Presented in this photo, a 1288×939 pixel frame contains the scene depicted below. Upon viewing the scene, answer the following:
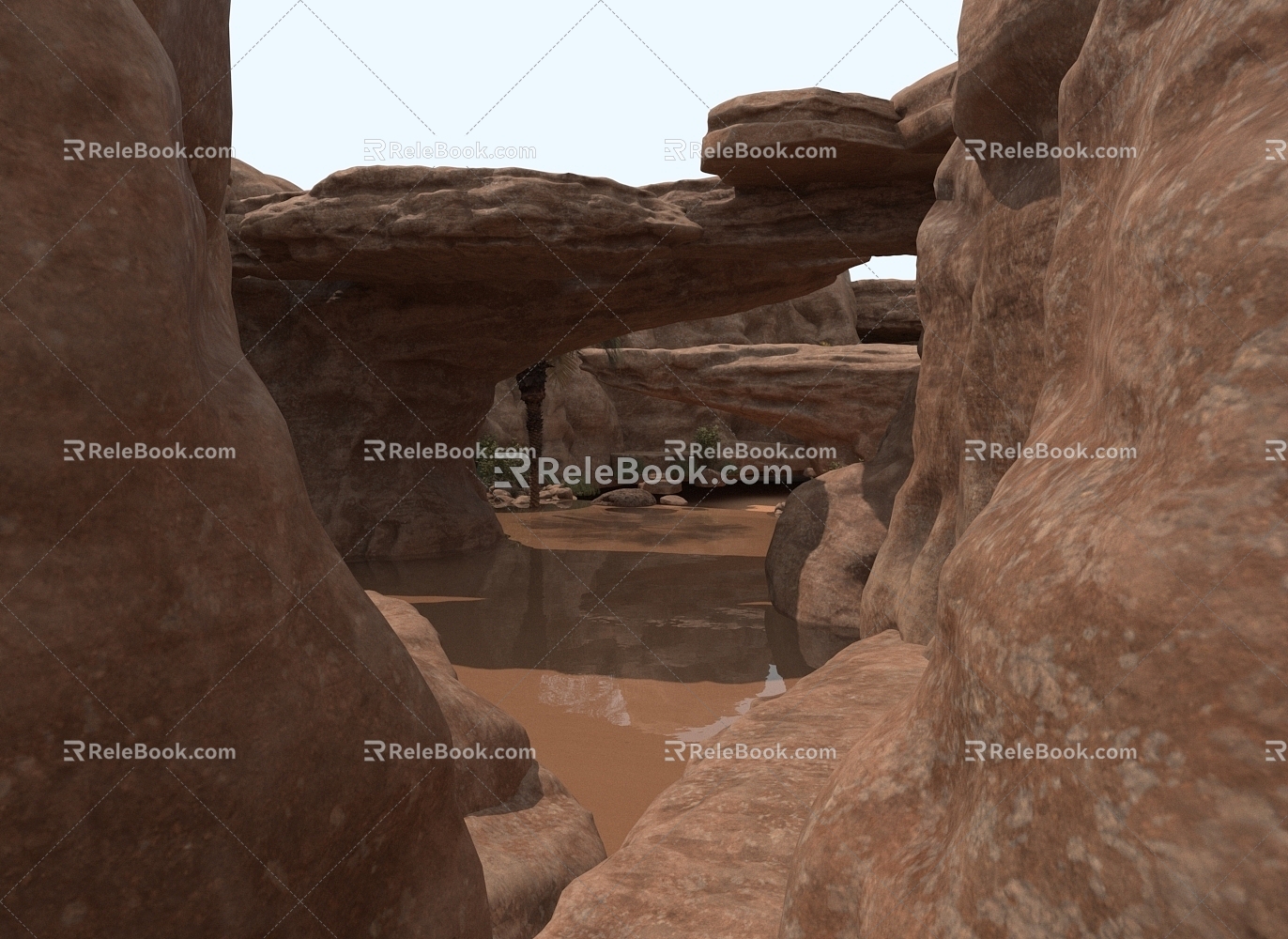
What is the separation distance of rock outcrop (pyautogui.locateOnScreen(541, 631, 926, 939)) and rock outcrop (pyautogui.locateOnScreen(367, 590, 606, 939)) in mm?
599

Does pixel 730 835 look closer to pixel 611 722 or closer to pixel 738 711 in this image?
pixel 611 722

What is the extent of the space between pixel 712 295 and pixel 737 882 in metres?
9.59

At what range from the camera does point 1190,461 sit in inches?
47.4

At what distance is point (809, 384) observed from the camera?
1069 cm

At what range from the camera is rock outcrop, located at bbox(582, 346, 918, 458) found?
34.2 feet

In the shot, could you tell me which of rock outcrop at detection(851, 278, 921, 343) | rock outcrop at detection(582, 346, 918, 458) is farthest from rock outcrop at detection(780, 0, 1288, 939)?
rock outcrop at detection(851, 278, 921, 343)

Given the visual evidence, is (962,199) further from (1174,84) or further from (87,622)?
(87,622)

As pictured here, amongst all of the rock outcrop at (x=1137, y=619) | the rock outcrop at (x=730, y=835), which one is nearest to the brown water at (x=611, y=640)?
the rock outcrop at (x=730, y=835)

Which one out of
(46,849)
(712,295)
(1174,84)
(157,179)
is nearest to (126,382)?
(157,179)

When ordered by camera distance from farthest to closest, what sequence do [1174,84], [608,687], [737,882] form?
[608,687]
[737,882]
[1174,84]

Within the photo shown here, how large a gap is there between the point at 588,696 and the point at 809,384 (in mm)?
5527

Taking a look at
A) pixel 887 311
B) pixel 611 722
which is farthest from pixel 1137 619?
pixel 887 311

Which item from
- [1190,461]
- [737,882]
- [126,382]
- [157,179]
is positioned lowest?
[737,882]

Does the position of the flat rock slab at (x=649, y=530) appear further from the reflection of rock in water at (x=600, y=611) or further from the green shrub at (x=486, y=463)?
the green shrub at (x=486, y=463)
